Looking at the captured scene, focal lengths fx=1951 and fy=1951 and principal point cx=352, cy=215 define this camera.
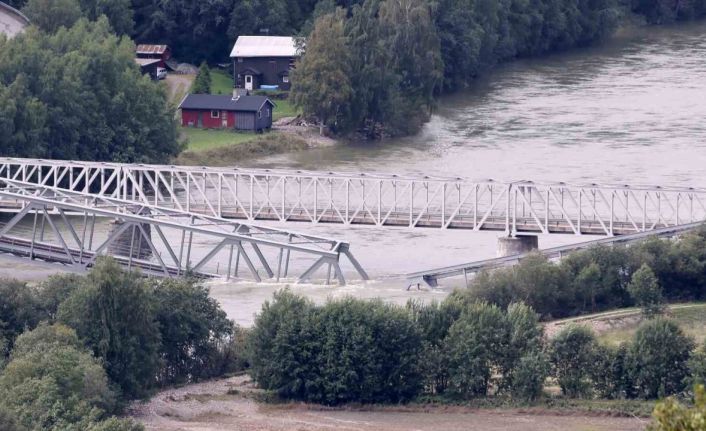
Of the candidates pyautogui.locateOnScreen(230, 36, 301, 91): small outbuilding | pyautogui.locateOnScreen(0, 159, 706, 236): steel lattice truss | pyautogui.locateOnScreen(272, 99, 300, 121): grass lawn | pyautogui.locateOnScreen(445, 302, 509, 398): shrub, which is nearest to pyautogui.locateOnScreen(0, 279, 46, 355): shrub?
pyautogui.locateOnScreen(445, 302, 509, 398): shrub

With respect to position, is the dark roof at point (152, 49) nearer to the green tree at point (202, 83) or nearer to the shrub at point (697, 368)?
the green tree at point (202, 83)

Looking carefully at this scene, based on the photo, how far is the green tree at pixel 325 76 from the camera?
7662 centimetres

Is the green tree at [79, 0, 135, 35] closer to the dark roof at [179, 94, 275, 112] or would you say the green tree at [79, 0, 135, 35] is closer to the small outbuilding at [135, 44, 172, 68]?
the small outbuilding at [135, 44, 172, 68]

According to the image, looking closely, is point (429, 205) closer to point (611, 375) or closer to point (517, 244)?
point (517, 244)

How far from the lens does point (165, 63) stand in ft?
284

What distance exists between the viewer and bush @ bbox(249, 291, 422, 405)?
1587 inches

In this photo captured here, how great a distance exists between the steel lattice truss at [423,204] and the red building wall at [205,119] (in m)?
12.4

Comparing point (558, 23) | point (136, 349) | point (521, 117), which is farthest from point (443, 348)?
point (558, 23)

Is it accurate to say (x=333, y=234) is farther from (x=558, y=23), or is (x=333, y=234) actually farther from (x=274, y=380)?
Result: (x=558, y=23)

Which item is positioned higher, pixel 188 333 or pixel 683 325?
pixel 188 333

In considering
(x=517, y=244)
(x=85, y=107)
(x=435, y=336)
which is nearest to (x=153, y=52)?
(x=85, y=107)

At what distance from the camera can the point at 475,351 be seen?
4019 centimetres

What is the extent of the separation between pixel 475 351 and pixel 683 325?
22.9 feet

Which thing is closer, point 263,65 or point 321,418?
point 321,418
